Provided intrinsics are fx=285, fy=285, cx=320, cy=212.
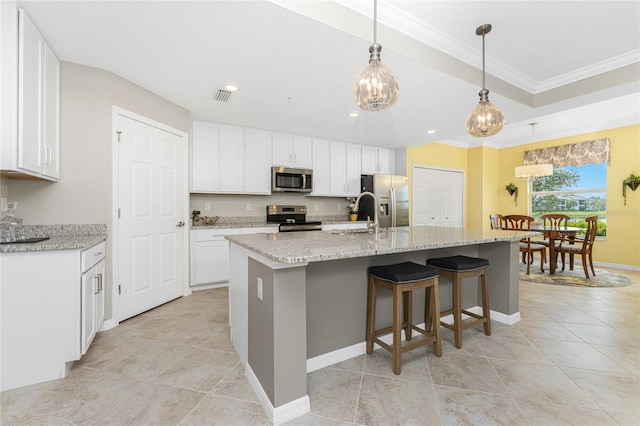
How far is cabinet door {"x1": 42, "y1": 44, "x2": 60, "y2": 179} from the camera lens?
216cm

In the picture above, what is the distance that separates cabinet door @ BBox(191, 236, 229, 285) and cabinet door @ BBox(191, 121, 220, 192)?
0.79m

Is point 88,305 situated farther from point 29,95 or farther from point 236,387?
point 29,95

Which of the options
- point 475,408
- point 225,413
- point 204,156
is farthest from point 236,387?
point 204,156

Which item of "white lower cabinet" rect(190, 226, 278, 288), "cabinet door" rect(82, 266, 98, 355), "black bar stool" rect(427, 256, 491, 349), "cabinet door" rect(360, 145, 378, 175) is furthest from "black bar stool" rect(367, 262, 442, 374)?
Answer: "cabinet door" rect(360, 145, 378, 175)

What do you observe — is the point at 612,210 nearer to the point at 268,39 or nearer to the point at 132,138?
the point at 268,39

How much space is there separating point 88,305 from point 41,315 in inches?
10.4

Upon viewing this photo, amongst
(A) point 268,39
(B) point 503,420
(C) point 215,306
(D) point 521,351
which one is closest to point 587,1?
(A) point 268,39

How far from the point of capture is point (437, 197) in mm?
6238

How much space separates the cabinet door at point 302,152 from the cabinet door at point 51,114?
2.93 m

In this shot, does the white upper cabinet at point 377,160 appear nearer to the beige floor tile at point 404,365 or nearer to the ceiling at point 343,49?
the ceiling at point 343,49

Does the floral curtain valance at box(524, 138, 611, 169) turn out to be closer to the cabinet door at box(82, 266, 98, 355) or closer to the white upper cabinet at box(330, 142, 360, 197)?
the white upper cabinet at box(330, 142, 360, 197)

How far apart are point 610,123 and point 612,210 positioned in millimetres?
1536

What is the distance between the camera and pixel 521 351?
7.02ft

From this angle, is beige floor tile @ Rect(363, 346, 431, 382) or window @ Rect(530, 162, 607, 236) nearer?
beige floor tile @ Rect(363, 346, 431, 382)
